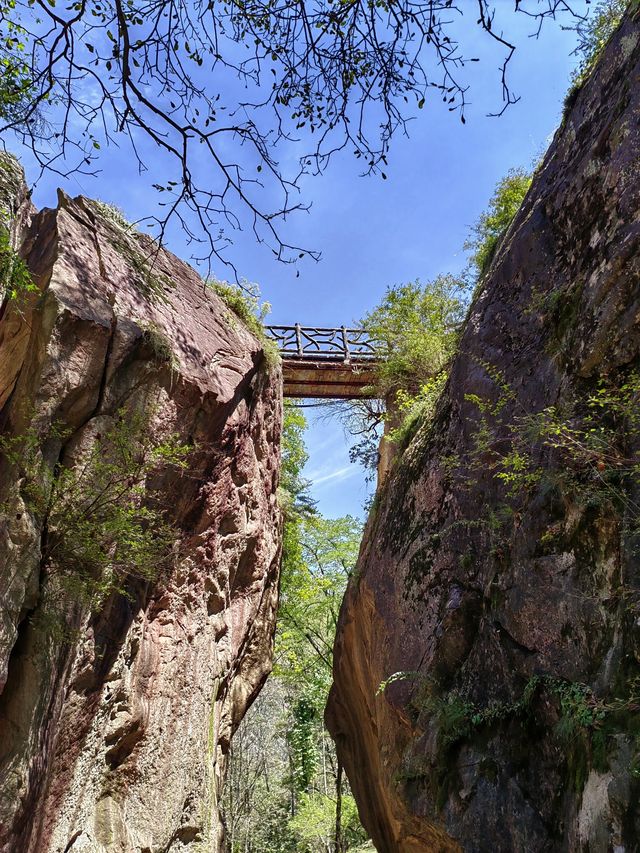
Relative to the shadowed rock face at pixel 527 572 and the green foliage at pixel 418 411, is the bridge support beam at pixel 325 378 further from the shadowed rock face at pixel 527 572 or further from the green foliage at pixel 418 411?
the shadowed rock face at pixel 527 572

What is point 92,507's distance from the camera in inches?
241

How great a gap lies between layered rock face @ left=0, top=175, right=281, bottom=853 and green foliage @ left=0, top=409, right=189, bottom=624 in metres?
0.03

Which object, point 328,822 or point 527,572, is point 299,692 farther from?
point 527,572

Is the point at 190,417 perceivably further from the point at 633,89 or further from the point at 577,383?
the point at 633,89

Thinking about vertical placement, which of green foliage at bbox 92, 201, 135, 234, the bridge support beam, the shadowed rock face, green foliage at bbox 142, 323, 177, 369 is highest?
the bridge support beam

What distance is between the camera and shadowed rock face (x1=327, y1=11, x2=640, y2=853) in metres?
4.73

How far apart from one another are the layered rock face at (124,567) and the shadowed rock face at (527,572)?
90.8 inches

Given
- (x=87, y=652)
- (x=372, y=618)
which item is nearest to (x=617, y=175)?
(x=372, y=618)

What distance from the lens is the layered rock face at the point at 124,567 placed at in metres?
5.68

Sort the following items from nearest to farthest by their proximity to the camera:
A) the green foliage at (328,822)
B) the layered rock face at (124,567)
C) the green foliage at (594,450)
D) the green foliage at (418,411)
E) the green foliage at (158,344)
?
the green foliage at (594,450), the layered rock face at (124,567), the green foliage at (158,344), the green foliage at (418,411), the green foliage at (328,822)

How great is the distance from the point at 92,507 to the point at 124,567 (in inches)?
33.1

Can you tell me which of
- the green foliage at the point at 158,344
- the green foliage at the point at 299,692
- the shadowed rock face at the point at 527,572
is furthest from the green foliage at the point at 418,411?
the green foliage at the point at 158,344

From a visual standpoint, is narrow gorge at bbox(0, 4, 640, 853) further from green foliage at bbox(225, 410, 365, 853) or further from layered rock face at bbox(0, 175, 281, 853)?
green foliage at bbox(225, 410, 365, 853)

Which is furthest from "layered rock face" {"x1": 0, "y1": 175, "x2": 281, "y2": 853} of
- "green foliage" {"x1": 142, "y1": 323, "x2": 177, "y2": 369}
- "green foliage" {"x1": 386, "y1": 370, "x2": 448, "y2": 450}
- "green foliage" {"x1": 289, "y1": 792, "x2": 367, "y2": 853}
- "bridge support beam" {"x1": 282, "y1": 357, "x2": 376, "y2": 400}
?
"green foliage" {"x1": 289, "y1": 792, "x2": 367, "y2": 853}
